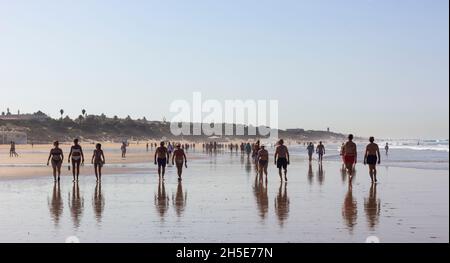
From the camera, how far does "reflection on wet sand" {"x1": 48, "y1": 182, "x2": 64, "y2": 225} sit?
40.7ft

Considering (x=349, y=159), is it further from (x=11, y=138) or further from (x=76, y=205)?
(x=11, y=138)

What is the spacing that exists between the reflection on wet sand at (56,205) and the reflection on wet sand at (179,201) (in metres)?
2.43

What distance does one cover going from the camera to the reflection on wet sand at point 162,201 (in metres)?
13.5

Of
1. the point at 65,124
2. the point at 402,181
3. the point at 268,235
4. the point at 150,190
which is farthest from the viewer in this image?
the point at 65,124

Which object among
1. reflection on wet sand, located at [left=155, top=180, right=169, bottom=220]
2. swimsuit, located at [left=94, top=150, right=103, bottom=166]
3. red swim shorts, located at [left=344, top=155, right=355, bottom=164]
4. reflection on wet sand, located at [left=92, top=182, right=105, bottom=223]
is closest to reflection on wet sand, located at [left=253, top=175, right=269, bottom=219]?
reflection on wet sand, located at [left=155, top=180, right=169, bottom=220]

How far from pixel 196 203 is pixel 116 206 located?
1.91m

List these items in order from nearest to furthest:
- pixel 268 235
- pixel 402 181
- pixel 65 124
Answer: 1. pixel 268 235
2. pixel 402 181
3. pixel 65 124

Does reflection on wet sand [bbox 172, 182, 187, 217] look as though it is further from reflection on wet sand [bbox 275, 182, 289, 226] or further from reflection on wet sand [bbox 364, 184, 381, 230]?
reflection on wet sand [bbox 364, 184, 381, 230]

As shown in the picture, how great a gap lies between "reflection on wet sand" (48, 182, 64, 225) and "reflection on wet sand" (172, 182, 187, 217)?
243cm

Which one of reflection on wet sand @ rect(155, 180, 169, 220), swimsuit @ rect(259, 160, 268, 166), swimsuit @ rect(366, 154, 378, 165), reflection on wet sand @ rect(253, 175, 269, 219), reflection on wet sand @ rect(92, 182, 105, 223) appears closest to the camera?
reflection on wet sand @ rect(92, 182, 105, 223)

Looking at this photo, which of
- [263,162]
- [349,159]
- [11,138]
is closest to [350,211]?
[349,159]
